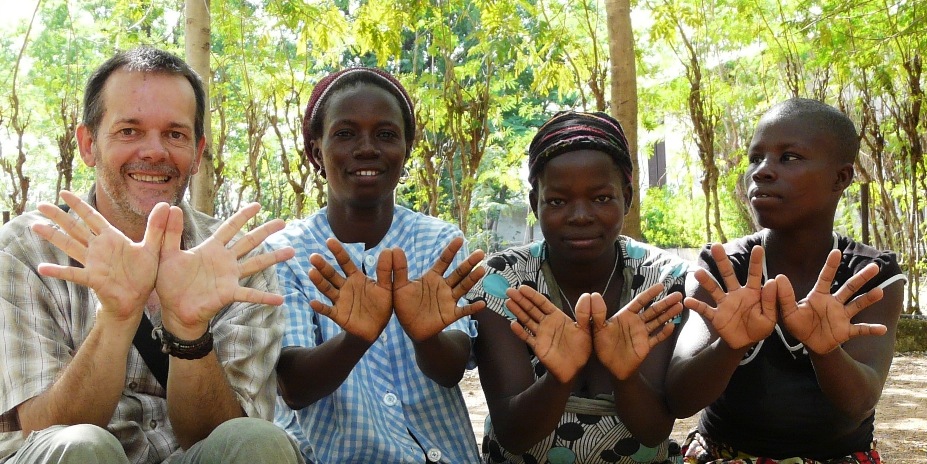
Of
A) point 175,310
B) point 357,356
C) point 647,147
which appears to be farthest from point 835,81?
point 175,310

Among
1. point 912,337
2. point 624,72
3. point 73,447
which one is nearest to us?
point 73,447

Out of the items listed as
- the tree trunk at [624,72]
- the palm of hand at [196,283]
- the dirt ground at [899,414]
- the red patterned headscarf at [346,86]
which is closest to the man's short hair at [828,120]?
the red patterned headscarf at [346,86]

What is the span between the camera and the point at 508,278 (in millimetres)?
2803

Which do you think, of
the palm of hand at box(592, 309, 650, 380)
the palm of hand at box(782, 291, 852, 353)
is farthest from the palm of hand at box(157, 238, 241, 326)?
the palm of hand at box(782, 291, 852, 353)

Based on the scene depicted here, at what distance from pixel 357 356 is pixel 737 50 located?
10.4 meters

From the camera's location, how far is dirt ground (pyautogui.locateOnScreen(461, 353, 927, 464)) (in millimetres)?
4391

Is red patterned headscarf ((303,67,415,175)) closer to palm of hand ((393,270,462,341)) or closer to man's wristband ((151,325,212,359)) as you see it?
palm of hand ((393,270,462,341))

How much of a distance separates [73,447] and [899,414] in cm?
497

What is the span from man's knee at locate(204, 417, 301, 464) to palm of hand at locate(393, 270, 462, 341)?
1.57ft

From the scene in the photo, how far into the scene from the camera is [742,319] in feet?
7.47

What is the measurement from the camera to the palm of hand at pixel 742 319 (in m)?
2.24

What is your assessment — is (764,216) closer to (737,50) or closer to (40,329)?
(40,329)

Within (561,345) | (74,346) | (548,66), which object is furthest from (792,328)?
(548,66)

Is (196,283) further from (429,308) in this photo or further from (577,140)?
(577,140)
